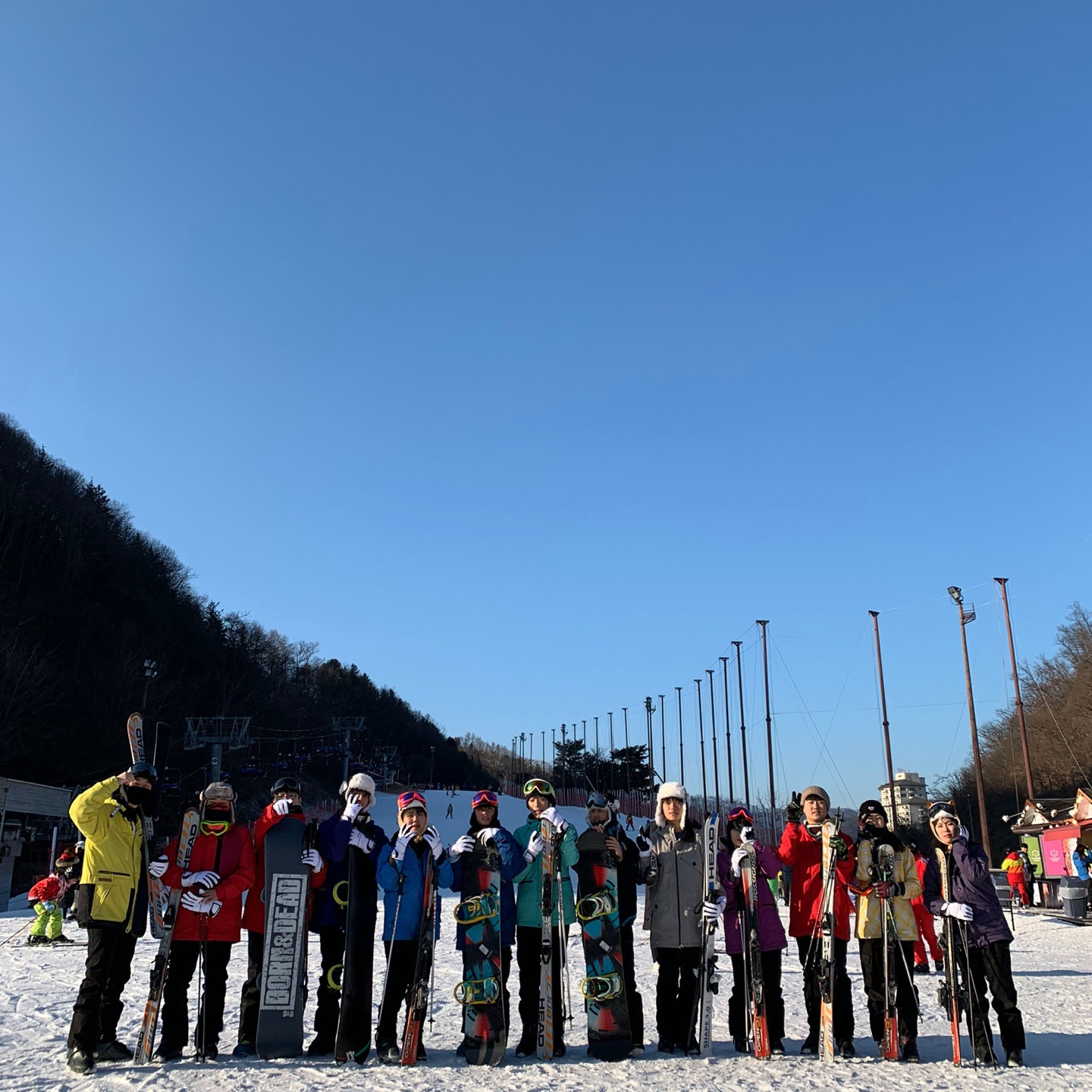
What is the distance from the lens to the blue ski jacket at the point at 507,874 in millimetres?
6488

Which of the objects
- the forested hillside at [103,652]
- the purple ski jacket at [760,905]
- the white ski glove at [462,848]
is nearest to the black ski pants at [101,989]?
the white ski glove at [462,848]

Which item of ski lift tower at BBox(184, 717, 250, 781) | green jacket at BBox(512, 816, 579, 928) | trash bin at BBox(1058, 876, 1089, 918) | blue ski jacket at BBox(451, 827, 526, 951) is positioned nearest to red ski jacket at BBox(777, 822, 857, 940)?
green jacket at BBox(512, 816, 579, 928)

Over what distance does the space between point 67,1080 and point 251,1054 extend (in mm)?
1080

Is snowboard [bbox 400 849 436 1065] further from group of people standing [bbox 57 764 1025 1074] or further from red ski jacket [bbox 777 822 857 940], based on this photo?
red ski jacket [bbox 777 822 857 940]

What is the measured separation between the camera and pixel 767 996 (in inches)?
246

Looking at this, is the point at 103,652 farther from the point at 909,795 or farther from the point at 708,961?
the point at 909,795

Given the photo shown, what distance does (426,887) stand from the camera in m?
6.32

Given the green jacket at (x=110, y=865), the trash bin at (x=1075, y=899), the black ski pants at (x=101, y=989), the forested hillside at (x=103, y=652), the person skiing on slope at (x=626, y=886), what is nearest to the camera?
the black ski pants at (x=101, y=989)

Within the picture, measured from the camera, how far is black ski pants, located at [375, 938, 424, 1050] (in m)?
6.04

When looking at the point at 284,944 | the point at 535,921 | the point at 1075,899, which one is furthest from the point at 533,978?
the point at 1075,899

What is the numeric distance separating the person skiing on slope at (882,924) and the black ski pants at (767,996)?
624 millimetres

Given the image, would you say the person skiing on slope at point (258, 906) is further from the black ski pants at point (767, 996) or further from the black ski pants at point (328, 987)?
the black ski pants at point (767, 996)

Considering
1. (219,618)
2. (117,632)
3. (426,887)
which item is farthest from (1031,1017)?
(219,618)

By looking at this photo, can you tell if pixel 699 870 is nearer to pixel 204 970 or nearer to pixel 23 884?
pixel 204 970
